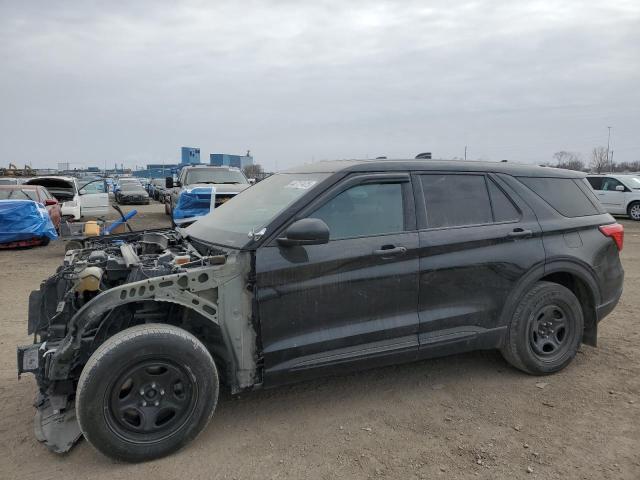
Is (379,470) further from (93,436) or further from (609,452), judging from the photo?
(93,436)

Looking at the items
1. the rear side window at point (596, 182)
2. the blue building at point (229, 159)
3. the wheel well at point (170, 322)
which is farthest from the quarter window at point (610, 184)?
the blue building at point (229, 159)

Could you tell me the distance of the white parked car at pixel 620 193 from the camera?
1752 centimetres

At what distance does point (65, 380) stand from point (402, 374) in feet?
8.49

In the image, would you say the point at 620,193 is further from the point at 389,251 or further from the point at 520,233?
the point at 389,251

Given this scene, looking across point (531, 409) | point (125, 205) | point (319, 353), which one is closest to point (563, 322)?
point (531, 409)

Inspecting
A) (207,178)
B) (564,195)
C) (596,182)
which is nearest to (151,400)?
(564,195)

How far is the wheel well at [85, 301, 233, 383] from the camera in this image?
319cm

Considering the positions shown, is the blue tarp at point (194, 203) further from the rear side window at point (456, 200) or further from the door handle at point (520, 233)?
the door handle at point (520, 233)

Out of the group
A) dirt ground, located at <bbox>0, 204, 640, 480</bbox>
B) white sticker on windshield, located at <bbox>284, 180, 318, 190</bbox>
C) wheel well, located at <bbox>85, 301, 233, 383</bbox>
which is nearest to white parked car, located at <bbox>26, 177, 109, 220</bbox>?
dirt ground, located at <bbox>0, 204, 640, 480</bbox>

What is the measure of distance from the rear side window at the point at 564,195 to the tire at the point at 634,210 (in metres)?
15.5

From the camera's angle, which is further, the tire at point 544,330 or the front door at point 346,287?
the tire at point 544,330

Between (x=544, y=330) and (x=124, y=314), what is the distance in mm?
3271

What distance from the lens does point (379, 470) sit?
9.68 feet

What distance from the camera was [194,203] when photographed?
11375 millimetres
